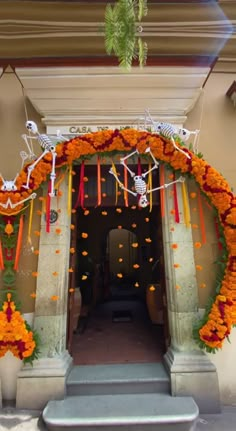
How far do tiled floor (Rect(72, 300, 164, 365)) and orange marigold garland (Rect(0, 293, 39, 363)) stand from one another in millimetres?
782

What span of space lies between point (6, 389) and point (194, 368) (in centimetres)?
217

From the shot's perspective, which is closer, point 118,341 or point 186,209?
point 186,209

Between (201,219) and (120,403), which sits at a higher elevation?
(201,219)

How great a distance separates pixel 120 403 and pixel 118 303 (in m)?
4.89

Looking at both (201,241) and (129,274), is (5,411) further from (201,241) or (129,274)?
(129,274)

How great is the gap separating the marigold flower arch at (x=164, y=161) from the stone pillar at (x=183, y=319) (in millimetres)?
198

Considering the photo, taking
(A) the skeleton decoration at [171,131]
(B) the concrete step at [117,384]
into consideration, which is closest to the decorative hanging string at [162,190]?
(A) the skeleton decoration at [171,131]

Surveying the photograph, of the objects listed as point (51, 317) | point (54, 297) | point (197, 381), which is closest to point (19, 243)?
point (54, 297)

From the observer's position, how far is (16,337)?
3.24m

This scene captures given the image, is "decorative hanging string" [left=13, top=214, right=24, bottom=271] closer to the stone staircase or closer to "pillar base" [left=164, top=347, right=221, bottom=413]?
the stone staircase

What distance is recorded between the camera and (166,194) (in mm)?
3773

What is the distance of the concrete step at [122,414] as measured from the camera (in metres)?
2.85

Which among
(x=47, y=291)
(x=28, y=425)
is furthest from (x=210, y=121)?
(x=28, y=425)

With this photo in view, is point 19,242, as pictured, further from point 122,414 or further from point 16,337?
point 122,414
